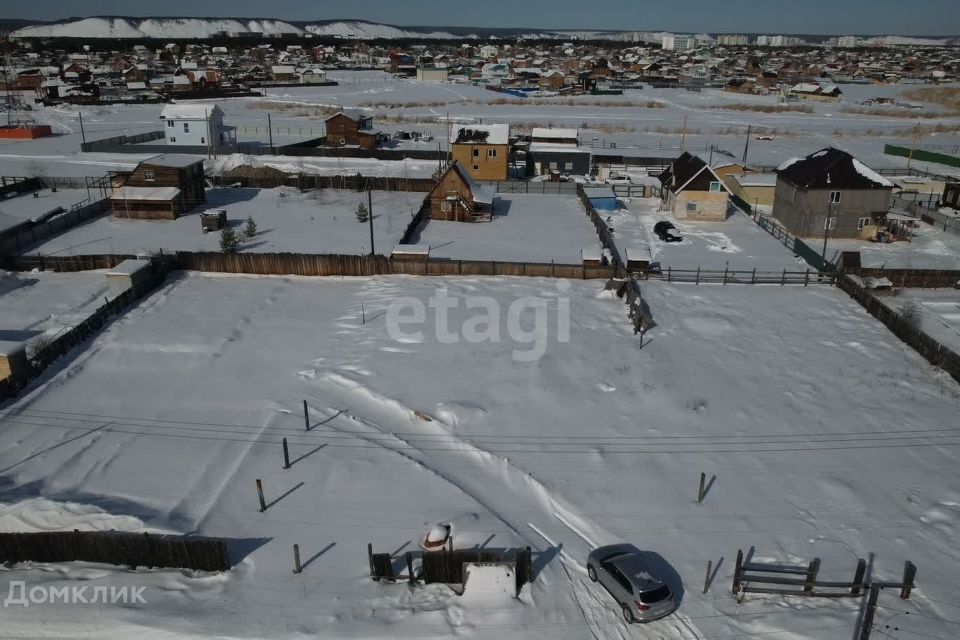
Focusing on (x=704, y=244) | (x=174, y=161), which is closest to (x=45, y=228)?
(x=174, y=161)

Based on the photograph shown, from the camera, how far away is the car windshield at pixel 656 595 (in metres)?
12.3

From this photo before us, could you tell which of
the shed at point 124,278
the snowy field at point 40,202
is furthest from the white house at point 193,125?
the shed at point 124,278

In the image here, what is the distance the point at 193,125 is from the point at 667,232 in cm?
4597

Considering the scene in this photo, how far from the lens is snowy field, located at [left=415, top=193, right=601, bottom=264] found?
1347 inches

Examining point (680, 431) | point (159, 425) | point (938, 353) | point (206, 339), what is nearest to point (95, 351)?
point (206, 339)

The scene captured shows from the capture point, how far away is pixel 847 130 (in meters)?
84.2

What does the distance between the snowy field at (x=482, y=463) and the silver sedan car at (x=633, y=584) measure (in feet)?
1.00

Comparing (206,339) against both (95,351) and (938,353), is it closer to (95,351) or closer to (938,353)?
(95,351)

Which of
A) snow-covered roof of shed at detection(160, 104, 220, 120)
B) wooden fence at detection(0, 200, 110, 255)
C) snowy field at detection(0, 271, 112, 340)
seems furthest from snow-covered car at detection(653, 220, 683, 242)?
snow-covered roof of shed at detection(160, 104, 220, 120)

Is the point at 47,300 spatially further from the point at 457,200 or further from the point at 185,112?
the point at 185,112

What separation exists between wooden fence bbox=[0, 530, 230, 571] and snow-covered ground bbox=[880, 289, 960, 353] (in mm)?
25876

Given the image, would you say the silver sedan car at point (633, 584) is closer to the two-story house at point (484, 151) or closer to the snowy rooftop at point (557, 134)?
the two-story house at point (484, 151)

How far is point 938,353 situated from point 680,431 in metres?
10.9

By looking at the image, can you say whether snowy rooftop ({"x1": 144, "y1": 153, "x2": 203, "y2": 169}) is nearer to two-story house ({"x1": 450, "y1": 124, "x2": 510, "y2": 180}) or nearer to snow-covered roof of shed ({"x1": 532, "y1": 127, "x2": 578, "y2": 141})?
two-story house ({"x1": 450, "y1": 124, "x2": 510, "y2": 180})
